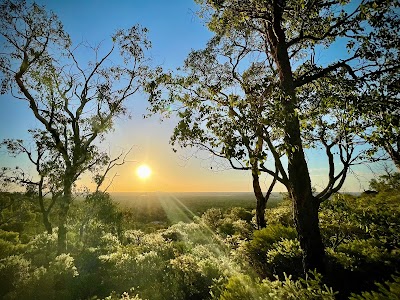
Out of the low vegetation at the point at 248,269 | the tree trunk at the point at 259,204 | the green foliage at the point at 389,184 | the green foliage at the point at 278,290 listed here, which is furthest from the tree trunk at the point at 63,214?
the green foliage at the point at 389,184

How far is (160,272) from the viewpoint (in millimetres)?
12734

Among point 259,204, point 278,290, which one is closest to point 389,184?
point 259,204

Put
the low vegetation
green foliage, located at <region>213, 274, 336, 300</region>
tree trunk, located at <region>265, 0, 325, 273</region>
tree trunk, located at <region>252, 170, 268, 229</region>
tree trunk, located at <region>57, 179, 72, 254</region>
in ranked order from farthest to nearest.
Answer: tree trunk, located at <region>57, 179, 72, 254</region> < tree trunk, located at <region>252, 170, 268, 229</region> < tree trunk, located at <region>265, 0, 325, 273</region> < the low vegetation < green foliage, located at <region>213, 274, 336, 300</region>

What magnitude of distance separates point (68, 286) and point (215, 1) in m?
13.0

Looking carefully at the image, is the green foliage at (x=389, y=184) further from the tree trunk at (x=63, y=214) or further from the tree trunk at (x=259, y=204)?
the tree trunk at (x=63, y=214)

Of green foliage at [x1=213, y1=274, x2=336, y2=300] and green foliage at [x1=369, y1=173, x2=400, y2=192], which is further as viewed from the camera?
green foliage at [x1=369, y1=173, x2=400, y2=192]

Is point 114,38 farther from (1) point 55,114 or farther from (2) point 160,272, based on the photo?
(2) point 160,272

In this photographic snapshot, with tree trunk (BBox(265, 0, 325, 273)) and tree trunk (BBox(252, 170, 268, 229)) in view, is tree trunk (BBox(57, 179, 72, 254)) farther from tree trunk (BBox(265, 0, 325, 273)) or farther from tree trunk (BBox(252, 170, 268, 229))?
tree trunk (BBox(265, 0, 325, 273))

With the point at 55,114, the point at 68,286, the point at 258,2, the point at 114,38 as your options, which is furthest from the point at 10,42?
the point at 258,2

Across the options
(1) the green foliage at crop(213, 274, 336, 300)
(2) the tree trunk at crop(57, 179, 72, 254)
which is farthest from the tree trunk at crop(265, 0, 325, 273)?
(2) the tree trunk at crop(57, 179, 72, 254)

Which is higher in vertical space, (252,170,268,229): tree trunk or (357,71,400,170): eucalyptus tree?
(357,71,400,170): eucalyptus tree

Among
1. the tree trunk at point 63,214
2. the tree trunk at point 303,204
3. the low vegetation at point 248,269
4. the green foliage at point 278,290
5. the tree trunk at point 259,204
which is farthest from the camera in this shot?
the tree trunk at point 63,214

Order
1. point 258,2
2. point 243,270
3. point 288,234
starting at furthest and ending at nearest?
point 288,234 → point 243,270 → point 258,2

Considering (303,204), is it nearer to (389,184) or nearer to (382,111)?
(382,111)
